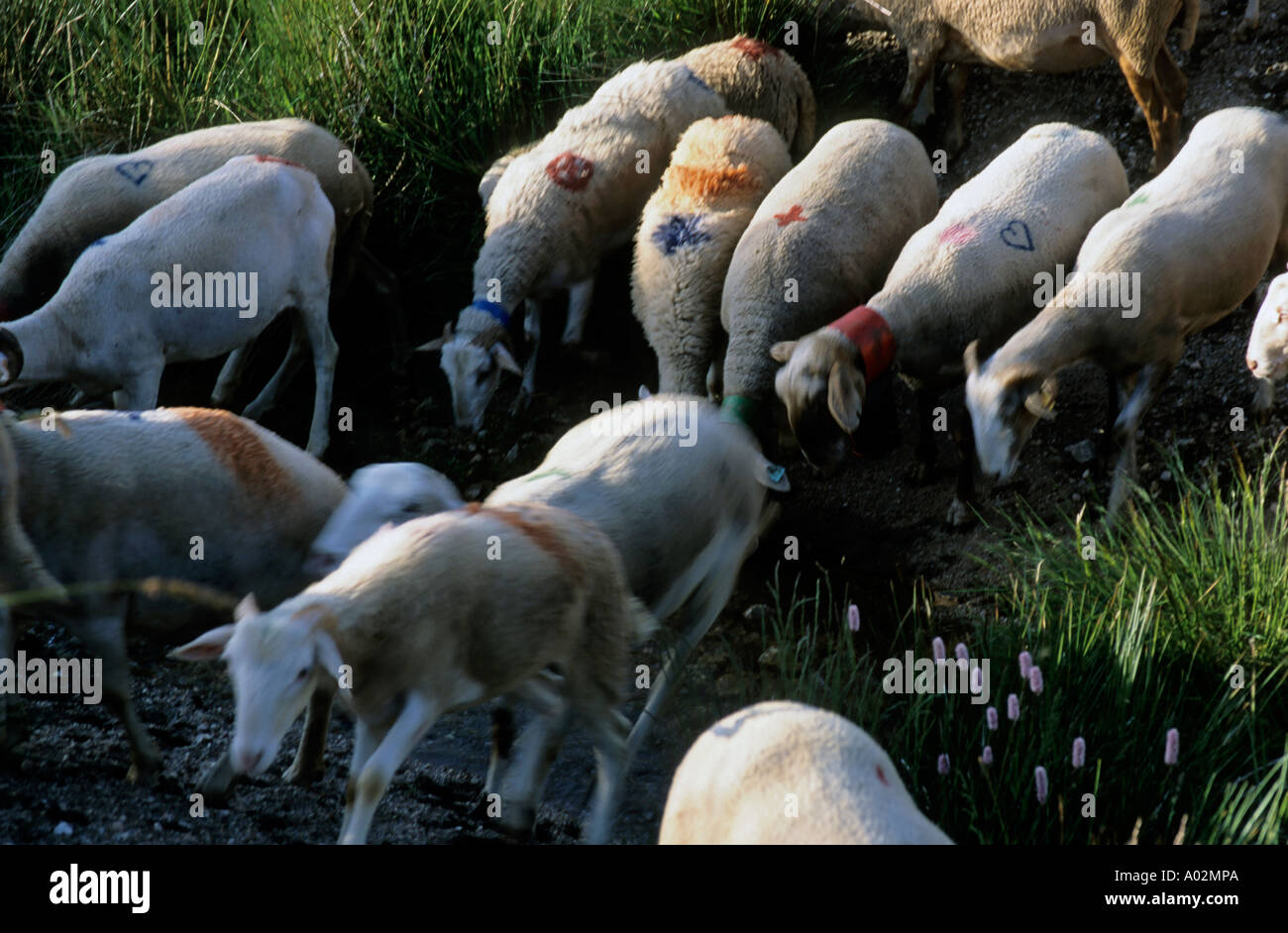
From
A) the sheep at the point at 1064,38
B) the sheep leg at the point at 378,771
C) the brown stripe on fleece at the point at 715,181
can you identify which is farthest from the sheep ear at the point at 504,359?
the sheep leg at the point at 378,771

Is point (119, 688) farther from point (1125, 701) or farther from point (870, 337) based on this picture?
point (870, 337)

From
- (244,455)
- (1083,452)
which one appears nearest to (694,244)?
(1083,452)

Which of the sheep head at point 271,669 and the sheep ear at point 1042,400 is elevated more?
the sheep ear at point 1042,400

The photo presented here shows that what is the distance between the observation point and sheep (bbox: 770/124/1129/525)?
20.5 feet

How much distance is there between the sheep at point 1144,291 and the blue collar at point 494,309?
237cm

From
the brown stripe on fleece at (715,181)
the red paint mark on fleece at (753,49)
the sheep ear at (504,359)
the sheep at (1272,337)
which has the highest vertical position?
the red paint mark on fleece at (753,49)

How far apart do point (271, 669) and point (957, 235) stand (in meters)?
4.14

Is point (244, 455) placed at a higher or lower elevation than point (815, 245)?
lower

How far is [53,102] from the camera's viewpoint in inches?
339

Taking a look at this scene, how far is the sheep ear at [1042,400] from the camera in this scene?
5.86 meters

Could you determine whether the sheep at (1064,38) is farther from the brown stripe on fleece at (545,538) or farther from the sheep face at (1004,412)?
the brown stripe on fleece at (545,538)

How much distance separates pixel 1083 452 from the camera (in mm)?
6883

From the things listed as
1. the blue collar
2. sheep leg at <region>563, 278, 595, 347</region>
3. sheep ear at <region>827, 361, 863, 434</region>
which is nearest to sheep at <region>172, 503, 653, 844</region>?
sheep ear at <region>827, 361, 863, 434</region>

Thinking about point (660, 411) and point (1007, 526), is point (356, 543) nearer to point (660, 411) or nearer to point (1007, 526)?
point (660, 411)
